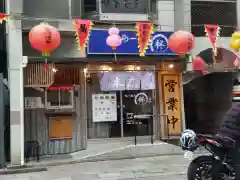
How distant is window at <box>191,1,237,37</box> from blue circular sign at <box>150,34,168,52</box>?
7.32ft

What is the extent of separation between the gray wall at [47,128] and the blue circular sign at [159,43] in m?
2.93

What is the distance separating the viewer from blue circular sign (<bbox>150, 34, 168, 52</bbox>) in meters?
14.1

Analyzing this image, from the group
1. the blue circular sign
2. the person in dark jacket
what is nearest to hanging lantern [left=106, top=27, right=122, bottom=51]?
the blue circular sign

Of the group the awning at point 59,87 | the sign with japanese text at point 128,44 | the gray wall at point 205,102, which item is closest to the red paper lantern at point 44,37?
the sign with japanese text at point 128,44

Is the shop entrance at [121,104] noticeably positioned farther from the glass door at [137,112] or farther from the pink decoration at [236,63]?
the pink decoration at [236,63]

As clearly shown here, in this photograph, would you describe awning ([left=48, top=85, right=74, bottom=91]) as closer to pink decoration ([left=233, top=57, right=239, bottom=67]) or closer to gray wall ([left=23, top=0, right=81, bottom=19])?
gray wall ([left=23, top=0, right=81, bottom=19])

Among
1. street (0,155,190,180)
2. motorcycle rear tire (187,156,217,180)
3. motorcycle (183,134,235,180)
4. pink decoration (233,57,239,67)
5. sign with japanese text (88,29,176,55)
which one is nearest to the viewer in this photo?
motorcycle (183,134,235,180)

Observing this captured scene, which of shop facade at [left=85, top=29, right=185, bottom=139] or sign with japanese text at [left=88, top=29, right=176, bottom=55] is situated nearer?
sign with japanese text at [left=88, top=29, right=176, bottom=55]

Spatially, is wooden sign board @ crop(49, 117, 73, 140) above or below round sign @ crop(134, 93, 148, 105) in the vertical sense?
below

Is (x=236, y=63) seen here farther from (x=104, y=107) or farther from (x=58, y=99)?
(x=58, y=99)

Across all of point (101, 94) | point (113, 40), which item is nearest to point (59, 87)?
point (101, 94)

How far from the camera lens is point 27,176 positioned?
36.6ft

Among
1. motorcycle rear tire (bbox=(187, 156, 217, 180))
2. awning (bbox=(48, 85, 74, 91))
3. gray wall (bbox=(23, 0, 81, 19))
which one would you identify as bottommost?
motorcycle rear tire (bbox=(187, 156, 217, 180))

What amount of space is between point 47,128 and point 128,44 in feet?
13.3
